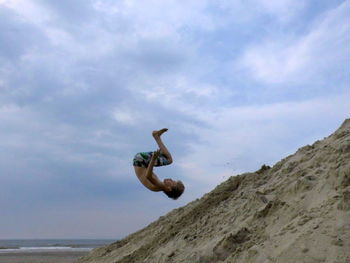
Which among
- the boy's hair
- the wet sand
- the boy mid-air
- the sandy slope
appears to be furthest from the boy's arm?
the wet sand

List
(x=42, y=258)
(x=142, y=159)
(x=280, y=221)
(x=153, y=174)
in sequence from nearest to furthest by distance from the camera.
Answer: (x=280, y=221) < (x=153, y=174) < (x=142, y=159) < (x=42, y=258)

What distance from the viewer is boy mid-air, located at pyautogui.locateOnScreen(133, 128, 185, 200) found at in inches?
250

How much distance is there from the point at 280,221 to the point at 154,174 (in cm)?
248

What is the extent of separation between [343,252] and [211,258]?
1.66 m

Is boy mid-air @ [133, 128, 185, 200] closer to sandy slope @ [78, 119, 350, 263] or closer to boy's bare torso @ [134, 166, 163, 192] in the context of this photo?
boy's bare torso @ [134, 166, 163, 192]

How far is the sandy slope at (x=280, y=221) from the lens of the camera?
3.81 m

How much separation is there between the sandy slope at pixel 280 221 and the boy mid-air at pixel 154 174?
65 cm

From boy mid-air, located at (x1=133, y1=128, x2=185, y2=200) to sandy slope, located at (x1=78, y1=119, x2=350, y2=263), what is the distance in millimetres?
646

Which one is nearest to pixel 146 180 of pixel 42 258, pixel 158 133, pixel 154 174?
pixel 154 174

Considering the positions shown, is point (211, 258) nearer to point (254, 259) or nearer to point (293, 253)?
point (254, 259)

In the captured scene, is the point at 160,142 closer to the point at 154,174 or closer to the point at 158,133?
the point at 158,133

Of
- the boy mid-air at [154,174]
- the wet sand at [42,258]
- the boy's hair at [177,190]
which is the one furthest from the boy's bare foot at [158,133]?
the wet sand at [42,258]

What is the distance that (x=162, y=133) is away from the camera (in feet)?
21.5

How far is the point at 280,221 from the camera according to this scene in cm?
456
